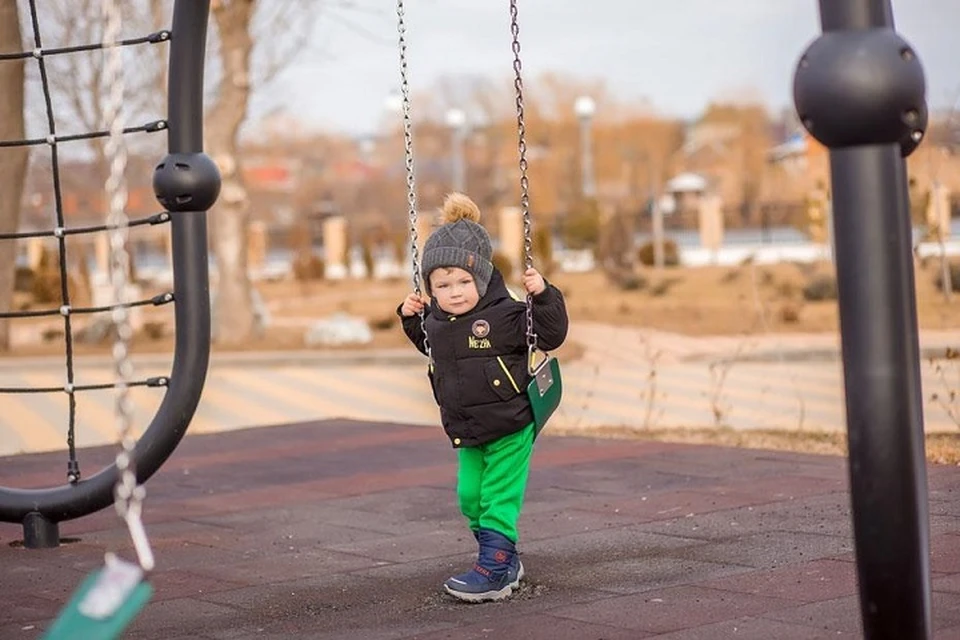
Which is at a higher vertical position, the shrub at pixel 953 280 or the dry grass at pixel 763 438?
the shrub at pixel 953 280

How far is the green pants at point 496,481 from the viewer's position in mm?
4961

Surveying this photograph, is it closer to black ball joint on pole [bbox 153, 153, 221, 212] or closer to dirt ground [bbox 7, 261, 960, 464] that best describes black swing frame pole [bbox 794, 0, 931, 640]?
black ball joint on pole [bbox 153, 153, 221, 212]

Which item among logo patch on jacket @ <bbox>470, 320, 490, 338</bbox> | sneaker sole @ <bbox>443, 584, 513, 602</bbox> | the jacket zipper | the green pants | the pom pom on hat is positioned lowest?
sneaker sole @ <bbox>443, 584, 513, 602</bbox>

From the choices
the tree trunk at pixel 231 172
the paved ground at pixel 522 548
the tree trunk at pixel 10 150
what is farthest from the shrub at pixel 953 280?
the paved ground at pixel 522 548

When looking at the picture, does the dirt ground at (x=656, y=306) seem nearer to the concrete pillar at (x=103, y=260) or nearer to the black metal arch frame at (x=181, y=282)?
the concrete pillar at (x=103, y=260)

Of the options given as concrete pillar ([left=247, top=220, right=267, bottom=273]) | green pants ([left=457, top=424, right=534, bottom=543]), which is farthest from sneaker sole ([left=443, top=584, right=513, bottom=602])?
concrete pillar ([left=247, top=220, right=267, bottom=273])

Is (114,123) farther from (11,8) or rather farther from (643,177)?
(643,177)

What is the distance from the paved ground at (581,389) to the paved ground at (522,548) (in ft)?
7.36

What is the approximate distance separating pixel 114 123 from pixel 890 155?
1.47 m

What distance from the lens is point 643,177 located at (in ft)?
282

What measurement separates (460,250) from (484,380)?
1.34 feet

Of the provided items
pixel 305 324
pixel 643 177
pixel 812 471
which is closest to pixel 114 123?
pixel 812 471

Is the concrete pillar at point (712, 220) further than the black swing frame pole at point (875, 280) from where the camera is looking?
Yes

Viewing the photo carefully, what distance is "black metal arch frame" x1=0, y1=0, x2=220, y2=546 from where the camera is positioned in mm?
6117
